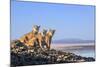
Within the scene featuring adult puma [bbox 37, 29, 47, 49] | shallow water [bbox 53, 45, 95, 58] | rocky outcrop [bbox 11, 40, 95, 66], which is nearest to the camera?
rocky outcrop [bbox 11, 40, 95, 66]

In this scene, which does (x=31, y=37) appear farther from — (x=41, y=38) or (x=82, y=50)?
(x=82, y=50)

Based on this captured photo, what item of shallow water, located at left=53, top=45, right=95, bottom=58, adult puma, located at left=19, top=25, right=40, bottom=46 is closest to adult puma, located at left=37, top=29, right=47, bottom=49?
adult puma, located at left=19, top=25, right=40, bottom=46

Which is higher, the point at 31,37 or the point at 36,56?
the point at 31,37

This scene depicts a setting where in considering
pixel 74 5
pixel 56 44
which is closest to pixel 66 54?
pixel 56 44

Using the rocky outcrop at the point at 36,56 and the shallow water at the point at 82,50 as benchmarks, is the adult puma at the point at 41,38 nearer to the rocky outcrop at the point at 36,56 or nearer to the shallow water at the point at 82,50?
the rocky outcrop at the point at 36,56

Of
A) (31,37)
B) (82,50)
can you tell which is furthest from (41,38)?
(82,50)

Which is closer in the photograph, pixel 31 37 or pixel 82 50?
pixel 31 37

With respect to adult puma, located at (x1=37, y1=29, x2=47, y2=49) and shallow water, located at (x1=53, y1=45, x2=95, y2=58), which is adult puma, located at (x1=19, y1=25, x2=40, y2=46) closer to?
adult puma, located at (x1=37, y1=29, x2=47, y2=49)

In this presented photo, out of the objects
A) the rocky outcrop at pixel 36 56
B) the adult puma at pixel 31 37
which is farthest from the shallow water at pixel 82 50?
the adult puma at pixel 31 37
